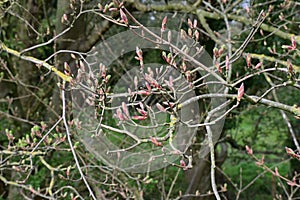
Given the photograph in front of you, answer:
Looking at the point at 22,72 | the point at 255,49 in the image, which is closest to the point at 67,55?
the point at 22,72

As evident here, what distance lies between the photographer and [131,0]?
375 cm

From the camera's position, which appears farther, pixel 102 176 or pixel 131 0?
pixel 102 176

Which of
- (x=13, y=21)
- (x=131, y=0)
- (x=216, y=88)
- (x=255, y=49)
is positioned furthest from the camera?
(x=13, y=21)

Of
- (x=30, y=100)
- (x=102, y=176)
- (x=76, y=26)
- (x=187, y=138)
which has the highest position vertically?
(x=76, y=26)

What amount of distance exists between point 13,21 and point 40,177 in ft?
6.37

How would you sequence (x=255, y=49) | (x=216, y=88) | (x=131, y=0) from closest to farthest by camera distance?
1. (x=131, y=0)
2. (x=216, y=88)
3. (x=255, y=49)

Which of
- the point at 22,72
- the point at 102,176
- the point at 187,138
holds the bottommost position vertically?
the point at 102,176

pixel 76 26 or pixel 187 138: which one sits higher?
pixel 76 26

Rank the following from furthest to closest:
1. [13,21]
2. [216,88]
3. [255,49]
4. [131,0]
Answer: [13,21] < [255,49] < [216,88] < [131,0]

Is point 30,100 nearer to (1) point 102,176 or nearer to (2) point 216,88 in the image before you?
(1) point 102,176

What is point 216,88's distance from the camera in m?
4.22

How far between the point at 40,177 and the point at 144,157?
102 cm

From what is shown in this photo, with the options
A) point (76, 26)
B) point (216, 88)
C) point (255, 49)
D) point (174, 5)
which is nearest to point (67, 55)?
point (76, 26)

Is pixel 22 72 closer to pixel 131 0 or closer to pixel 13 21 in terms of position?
pixel 13 21
